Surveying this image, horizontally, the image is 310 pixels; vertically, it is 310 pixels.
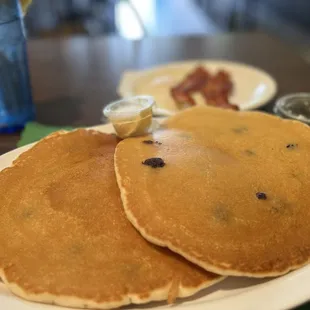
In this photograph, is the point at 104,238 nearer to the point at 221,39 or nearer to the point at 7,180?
the point at 7,180

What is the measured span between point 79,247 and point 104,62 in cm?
175

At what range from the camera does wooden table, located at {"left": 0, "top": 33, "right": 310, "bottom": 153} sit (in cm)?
197

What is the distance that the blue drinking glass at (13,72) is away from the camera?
1630 mm

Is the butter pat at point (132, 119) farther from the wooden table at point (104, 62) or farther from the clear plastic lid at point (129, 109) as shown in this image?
the wooden table at point (104, 62)

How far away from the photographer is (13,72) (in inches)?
65.9

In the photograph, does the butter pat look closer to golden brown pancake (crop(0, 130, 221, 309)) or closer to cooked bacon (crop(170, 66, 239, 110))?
golden brown pancake (crop(0, 130, 221, 309))

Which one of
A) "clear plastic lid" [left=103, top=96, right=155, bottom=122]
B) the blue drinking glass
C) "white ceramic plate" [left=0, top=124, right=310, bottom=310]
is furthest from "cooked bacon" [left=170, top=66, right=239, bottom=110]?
"white ceramic plate" [left=0, top=124, right=310, bottom=310]

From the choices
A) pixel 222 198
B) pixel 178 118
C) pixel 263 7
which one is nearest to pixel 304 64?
pixel 178 118

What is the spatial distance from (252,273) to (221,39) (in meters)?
2.29

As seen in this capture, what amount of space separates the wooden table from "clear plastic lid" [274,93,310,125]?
20 cm

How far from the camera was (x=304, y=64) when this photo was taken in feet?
7.97

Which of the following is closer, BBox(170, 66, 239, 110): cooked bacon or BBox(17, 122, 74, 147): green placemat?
BBox(17, 122, 74, 147): green placemat

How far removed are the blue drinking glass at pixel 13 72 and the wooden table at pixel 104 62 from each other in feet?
0.29

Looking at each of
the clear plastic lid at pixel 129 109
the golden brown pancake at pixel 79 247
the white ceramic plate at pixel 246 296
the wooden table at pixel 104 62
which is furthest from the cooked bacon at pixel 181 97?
the white ceramic plate at pixel 246 296
